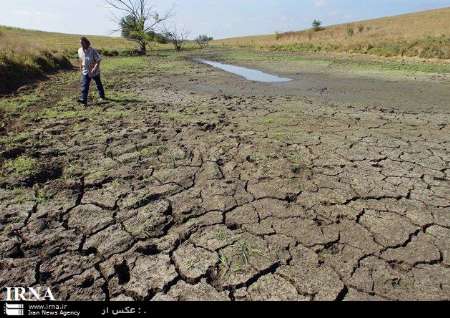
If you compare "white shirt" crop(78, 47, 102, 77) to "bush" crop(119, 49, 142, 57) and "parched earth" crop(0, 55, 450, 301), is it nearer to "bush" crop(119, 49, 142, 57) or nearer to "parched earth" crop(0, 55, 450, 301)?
"parched earth" crop(0, 55, 450, 301)

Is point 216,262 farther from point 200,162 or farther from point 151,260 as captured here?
point 200,162

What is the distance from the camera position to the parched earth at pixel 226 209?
2125mm

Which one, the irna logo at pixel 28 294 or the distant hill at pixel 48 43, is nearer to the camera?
the irna logo at pixel 28 294

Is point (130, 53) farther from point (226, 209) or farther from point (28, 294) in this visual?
point (28, 294)

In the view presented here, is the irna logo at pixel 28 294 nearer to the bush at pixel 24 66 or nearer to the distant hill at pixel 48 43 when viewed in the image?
the bush at pixel 24 66

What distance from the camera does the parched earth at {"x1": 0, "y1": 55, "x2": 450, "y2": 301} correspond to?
2125 mm

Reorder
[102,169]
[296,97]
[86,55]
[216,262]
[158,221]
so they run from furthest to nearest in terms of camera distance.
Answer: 1. [296,97]
2. [86,55]
3. [102,169]
4. [158,221]
5. [216,262]

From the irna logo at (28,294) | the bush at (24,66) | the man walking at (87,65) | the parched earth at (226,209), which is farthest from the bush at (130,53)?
the irna logo at (28,294)

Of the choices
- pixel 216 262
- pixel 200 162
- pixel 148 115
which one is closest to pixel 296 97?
pixel 148 115

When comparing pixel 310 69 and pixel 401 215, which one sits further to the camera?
pixel 310 69

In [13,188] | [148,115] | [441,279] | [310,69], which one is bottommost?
[441,279]

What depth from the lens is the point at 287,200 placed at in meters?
3.11

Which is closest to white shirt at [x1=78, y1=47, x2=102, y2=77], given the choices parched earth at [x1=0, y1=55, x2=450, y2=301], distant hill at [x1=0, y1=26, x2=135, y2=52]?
parched earth at [x1=0, y1=55, x2=450, y2=301]

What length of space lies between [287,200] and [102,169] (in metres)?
2.21
